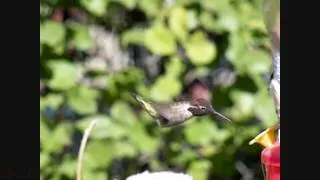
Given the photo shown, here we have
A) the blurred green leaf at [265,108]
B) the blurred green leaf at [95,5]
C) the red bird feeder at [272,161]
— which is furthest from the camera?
the blurred green leaf at [95,5]

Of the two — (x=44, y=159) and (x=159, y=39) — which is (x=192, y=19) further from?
(x=44, y=159)

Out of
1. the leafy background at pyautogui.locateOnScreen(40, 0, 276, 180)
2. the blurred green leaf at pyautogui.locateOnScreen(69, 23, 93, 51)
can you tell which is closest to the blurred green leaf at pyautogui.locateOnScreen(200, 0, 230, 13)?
the leafy background at pyautogui.locateOnScreen(40, 0, 276, 180)

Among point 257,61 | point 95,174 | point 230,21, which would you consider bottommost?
point 95,174

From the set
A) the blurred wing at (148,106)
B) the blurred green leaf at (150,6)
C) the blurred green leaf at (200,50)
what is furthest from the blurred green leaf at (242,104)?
the blurred wing at (148,106)

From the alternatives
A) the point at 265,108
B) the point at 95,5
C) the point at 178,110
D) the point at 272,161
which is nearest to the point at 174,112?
the point at 178,110

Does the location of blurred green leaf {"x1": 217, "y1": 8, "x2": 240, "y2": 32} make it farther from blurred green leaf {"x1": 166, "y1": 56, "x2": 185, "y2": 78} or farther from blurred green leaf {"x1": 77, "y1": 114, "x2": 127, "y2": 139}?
blurred green leaf {"x1": 77, "y1": 114, "x2": 127, "y2": 139}

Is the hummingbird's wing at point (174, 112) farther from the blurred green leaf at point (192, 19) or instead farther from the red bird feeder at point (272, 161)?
the blurred green leaf at point (192, 19)
